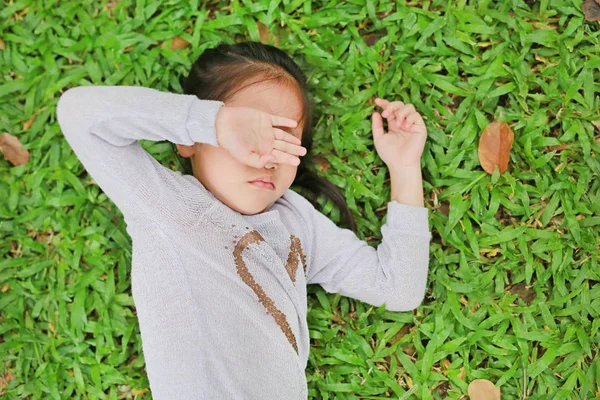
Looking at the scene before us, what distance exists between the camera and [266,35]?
7.91 feet

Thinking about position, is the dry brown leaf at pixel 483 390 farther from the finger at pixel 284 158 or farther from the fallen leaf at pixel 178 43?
the fallen leaf at pixel 178 43

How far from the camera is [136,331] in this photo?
235 cm

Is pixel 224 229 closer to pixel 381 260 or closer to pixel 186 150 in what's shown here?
pixel 186 150

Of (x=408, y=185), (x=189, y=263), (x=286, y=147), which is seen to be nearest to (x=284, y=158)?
(x=286, y=147)

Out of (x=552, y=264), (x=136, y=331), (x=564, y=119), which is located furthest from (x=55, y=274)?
(x=564, y=119)

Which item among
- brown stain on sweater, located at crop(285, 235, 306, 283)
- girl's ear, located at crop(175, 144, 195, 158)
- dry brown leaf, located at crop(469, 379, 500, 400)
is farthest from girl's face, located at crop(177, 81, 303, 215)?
dry brown leaf, located at crop(469, 379, 500, 400)

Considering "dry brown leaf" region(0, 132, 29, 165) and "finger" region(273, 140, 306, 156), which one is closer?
"finger" region(273, 140, 306, 156)

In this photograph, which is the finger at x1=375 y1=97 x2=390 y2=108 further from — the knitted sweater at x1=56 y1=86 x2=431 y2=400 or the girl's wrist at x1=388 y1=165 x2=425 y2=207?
the knitted sweater at x1=56 y1=86 x2=431 y2=400

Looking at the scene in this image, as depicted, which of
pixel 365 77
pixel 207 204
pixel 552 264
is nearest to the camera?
pixel 207 204

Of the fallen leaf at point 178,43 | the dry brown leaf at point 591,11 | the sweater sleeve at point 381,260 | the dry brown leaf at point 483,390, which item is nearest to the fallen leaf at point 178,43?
the fallen leaf at point 178,43

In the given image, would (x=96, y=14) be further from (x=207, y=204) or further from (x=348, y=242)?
(x=348, y=242)

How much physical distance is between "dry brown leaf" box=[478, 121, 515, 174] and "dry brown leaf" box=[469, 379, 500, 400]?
78 cm

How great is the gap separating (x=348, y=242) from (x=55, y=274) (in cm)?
116

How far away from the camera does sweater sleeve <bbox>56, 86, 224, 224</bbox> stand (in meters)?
1.76
